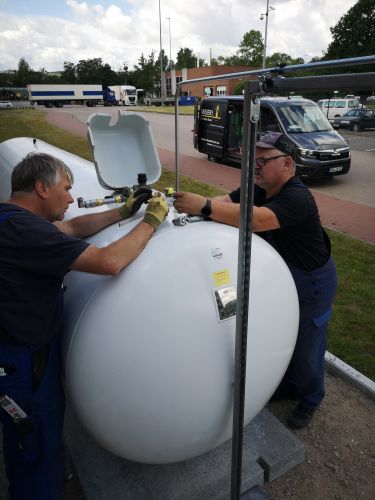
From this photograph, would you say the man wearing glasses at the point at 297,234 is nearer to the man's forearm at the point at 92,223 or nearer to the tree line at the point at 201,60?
the man's forearm at the point at 92,223

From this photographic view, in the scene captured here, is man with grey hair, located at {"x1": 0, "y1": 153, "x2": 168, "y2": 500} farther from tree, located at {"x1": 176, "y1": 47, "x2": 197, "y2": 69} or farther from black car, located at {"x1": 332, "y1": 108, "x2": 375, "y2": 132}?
tree, located at {"x1": 176, "y1": 47, "x2": 197, "y2": 69}

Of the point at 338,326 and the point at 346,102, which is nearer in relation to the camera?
the point at 338,326

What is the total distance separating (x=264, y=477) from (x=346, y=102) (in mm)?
23517

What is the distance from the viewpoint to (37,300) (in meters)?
1.72

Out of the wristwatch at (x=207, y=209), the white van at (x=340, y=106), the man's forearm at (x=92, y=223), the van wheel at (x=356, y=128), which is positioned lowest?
the van wheel at (x=356, y=128)

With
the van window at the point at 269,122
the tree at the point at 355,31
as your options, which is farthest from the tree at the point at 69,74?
the van window at the point at 269,122

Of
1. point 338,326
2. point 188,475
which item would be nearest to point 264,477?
point 188,475

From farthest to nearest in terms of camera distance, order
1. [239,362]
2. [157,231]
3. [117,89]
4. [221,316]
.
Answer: [117,89], [157,231], [221,316], [239,362]

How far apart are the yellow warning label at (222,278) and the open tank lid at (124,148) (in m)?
1.40

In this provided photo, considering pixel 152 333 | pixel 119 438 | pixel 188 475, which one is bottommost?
pixel 188 475

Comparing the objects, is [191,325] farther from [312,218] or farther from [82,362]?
[312,218]

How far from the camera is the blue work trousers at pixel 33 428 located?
70.0 inches

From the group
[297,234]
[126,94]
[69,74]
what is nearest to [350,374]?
[297,234]

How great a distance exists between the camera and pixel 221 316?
5.69ft
